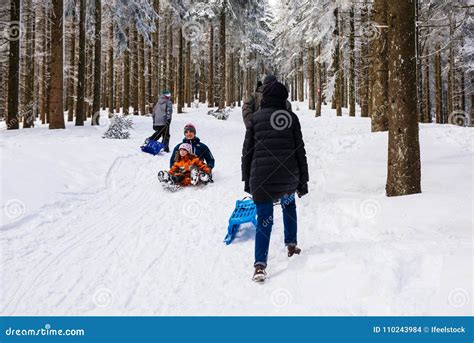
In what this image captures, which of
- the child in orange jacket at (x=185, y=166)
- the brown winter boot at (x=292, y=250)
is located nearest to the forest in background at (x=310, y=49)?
the brown winter boot at (x=292, y=250)

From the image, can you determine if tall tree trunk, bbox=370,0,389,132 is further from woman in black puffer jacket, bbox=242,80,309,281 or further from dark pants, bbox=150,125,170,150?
woman in black puffer jacket, bbox=242,80,309,281

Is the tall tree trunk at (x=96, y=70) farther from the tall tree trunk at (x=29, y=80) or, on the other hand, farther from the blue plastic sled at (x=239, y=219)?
the blue plastic sled at (x=239, y=219)

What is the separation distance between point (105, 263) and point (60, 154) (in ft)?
20.1

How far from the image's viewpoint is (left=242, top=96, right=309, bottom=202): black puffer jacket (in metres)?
4.03

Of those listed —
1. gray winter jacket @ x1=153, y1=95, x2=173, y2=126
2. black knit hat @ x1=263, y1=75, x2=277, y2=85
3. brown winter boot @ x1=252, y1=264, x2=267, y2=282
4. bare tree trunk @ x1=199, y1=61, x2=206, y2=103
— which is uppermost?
bare tree trunk @ x1=199, y1=61, x2=206, y2=103

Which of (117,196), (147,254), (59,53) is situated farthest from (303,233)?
(59,53)

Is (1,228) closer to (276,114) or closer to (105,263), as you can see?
(105,263)

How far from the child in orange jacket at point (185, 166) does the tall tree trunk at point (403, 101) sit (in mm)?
4472

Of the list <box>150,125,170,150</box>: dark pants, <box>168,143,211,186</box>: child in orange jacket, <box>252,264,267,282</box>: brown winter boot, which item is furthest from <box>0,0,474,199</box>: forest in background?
<box>150,125,170,150</box>: dark pants

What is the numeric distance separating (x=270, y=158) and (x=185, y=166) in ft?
16.2

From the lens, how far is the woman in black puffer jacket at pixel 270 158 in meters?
4.04

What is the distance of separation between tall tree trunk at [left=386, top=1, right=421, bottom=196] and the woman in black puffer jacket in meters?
2.67

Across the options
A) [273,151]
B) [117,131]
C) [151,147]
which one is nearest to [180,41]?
[117,131]
